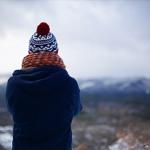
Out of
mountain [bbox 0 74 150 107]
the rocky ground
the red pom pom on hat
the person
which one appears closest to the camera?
the person

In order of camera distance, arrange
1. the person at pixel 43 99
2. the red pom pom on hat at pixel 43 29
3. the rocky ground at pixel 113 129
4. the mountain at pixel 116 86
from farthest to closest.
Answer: the mountain at pixel 116 86 < the rocky ground at pixel 113 129 < the red pom pom on hat at pixel 43 29 < the person at pixel 43 99

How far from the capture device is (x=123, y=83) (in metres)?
126

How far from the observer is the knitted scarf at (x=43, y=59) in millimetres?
4828

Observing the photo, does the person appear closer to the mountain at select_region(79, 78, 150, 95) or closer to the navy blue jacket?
the navy blue jacket

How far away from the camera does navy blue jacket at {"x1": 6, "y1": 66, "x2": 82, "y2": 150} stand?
4805 mm

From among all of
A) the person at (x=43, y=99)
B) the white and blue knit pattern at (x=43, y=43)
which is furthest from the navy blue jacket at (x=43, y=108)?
the white and blue knit pattern at (x=43, y=43)

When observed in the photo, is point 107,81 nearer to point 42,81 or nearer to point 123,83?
point 123,83

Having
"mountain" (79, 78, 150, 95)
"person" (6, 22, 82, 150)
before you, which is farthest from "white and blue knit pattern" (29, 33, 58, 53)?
"mountain" (79, 78, 150, 95)

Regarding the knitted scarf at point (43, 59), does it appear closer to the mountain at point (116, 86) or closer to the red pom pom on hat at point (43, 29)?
the red pom pom on hat at point (43, 29)

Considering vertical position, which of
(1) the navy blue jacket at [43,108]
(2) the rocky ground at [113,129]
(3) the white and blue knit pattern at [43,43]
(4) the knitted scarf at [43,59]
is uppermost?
(3) the white and blue knit pattern at [43,43]

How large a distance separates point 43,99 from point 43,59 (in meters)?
0.35

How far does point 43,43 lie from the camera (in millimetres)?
4855

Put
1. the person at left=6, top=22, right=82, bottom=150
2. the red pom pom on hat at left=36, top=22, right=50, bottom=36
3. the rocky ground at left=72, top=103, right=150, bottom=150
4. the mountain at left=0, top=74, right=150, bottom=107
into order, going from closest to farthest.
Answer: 1. the person at left=6, top=22, right=82, bottom=150
2. the red pom pom on hat at left=36, top=22, right=50, bottom=36
3. the rocky ground at left=72, top=103, right=150, bottom=150
4. the mountain at left=0, top=74, right=150, bottom=107

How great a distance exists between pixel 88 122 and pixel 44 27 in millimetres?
42776
